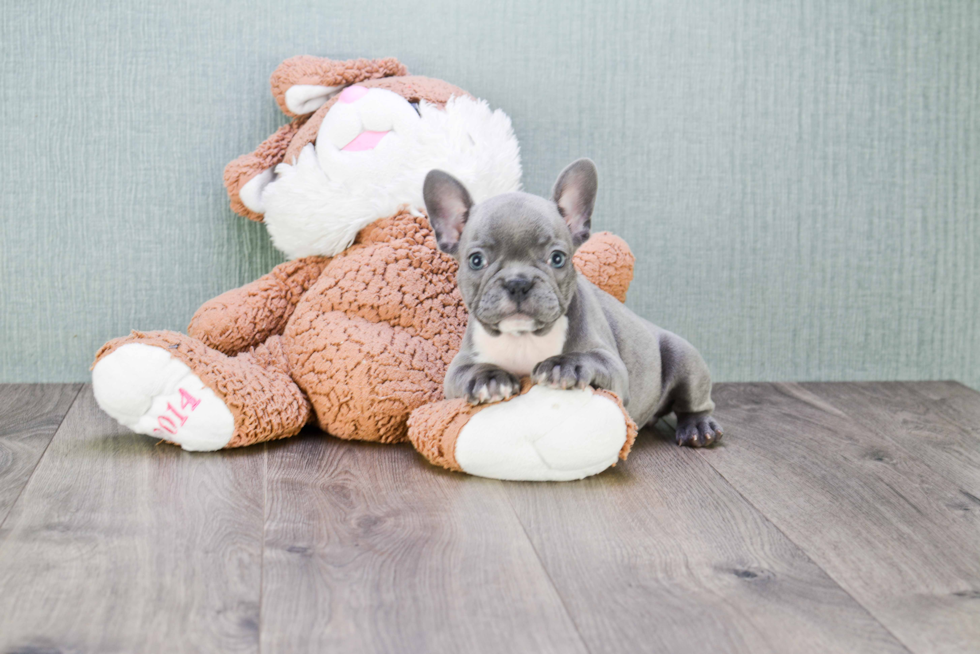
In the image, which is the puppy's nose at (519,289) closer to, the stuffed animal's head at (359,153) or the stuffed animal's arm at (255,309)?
the stuffed animal's head at (359,153)

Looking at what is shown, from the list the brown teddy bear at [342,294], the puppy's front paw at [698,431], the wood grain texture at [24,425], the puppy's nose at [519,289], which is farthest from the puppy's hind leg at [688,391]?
the wood grain texture at [24,425]

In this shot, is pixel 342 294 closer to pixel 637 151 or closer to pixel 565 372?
pixel 565 372

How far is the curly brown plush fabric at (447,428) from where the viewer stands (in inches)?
61.3

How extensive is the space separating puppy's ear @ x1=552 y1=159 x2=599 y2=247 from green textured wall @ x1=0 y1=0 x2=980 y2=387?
0.67 m

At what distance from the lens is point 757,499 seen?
1.52 meters

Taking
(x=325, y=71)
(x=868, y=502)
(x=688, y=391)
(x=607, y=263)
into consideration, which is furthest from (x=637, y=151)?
(x=868, y=502)

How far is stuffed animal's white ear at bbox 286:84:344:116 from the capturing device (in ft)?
6.45

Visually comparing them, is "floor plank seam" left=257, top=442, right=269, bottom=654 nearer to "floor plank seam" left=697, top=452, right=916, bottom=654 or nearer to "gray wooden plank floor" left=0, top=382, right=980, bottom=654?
"gray wooden plank floor" left=0, top=382, right=980, bottom=654

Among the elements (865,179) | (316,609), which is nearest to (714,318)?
(865,179)

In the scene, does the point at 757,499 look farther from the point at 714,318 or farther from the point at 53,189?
the point at 53,189

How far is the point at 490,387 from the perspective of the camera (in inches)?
59.4

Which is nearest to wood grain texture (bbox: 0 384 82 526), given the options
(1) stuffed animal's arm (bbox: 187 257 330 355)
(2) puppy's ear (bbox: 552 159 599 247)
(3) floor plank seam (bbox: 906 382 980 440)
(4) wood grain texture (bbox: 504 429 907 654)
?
(1) stuffed animal's arm (bbox: 187 257 330 355)

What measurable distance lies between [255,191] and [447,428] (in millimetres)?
782

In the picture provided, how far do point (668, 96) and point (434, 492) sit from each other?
1.28 metres
